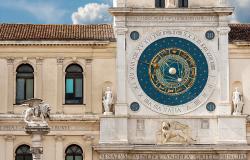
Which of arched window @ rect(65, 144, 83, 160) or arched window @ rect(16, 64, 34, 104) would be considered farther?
arched window @ rect(16, 64, 34, 104)

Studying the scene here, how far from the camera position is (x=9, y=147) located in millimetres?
42375

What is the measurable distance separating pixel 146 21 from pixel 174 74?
2962 millimetres

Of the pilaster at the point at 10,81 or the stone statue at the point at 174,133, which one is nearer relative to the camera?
the stone statue at the point at 174,133

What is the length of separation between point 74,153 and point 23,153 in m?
2.46

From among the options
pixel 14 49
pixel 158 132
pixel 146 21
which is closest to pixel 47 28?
pixel 14 49

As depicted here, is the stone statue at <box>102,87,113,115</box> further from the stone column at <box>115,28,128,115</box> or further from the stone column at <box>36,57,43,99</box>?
the stone column at <box>36,57,43,99</box>

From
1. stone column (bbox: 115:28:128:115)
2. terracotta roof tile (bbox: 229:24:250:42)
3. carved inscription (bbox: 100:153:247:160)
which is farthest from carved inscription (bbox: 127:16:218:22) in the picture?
carved inscription (bbox: 100:153:247:160)

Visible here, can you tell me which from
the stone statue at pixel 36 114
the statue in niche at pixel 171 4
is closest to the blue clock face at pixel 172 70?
the statue in niche at pixel 171 4

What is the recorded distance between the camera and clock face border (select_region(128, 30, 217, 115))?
42.8 metres

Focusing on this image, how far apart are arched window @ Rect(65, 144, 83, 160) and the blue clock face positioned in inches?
171

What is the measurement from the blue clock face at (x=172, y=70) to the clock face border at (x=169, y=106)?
15 centimetres

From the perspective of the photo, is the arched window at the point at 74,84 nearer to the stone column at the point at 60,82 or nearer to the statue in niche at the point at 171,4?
the stone column at the point at 60,82

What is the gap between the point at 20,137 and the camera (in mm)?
42469

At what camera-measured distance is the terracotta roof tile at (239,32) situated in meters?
43.8
